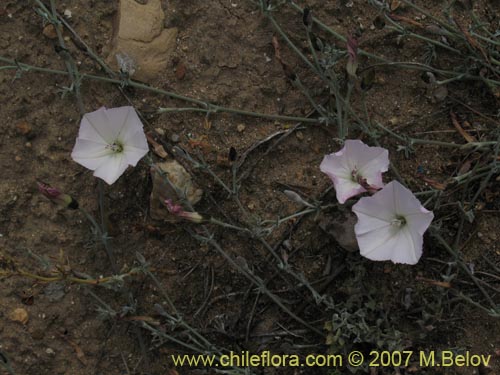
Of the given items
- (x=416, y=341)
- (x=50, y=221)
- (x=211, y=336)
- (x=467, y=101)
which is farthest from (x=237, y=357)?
(x=467, y=101)

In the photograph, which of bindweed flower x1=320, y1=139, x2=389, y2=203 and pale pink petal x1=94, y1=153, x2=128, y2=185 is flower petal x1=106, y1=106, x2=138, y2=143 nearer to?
pale pink petal x1=94, y1=153, x2=128, y2=185

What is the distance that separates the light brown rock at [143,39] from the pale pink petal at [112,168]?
0.57 metres

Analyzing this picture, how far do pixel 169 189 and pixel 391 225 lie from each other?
3.76 feet

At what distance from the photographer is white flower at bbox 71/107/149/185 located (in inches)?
117

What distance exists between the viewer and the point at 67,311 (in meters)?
3.23

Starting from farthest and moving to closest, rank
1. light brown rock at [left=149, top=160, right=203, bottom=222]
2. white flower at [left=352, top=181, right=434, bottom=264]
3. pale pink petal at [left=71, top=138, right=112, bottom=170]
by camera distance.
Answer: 1. light brown rock at [left=149, top=160, right=203, bottom=222]
2. pale pink petal at [left=71, top=138, right=112, bottom=170]
3. white flower at [left=352, top=181, right=434, bottom=264]

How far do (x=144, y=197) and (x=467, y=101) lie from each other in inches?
73.7

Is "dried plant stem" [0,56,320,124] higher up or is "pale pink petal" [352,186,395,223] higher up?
"dried plant stem" [0,56,320,124]

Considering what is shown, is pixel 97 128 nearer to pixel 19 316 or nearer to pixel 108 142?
pixel 108 142

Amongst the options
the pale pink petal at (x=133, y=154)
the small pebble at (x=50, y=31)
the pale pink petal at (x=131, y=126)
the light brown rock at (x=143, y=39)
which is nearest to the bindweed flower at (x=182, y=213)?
the pale pink petal at (x=133, y=154)

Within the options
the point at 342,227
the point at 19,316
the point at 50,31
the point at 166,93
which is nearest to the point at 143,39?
the point at 166,93

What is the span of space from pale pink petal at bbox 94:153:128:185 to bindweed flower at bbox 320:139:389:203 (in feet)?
3.24

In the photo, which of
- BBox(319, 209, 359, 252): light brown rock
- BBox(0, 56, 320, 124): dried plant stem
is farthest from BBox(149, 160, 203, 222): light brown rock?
BBox(319, 209, 359, 252): light brown rock

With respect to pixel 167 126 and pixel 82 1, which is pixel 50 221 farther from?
pixel 82 1
